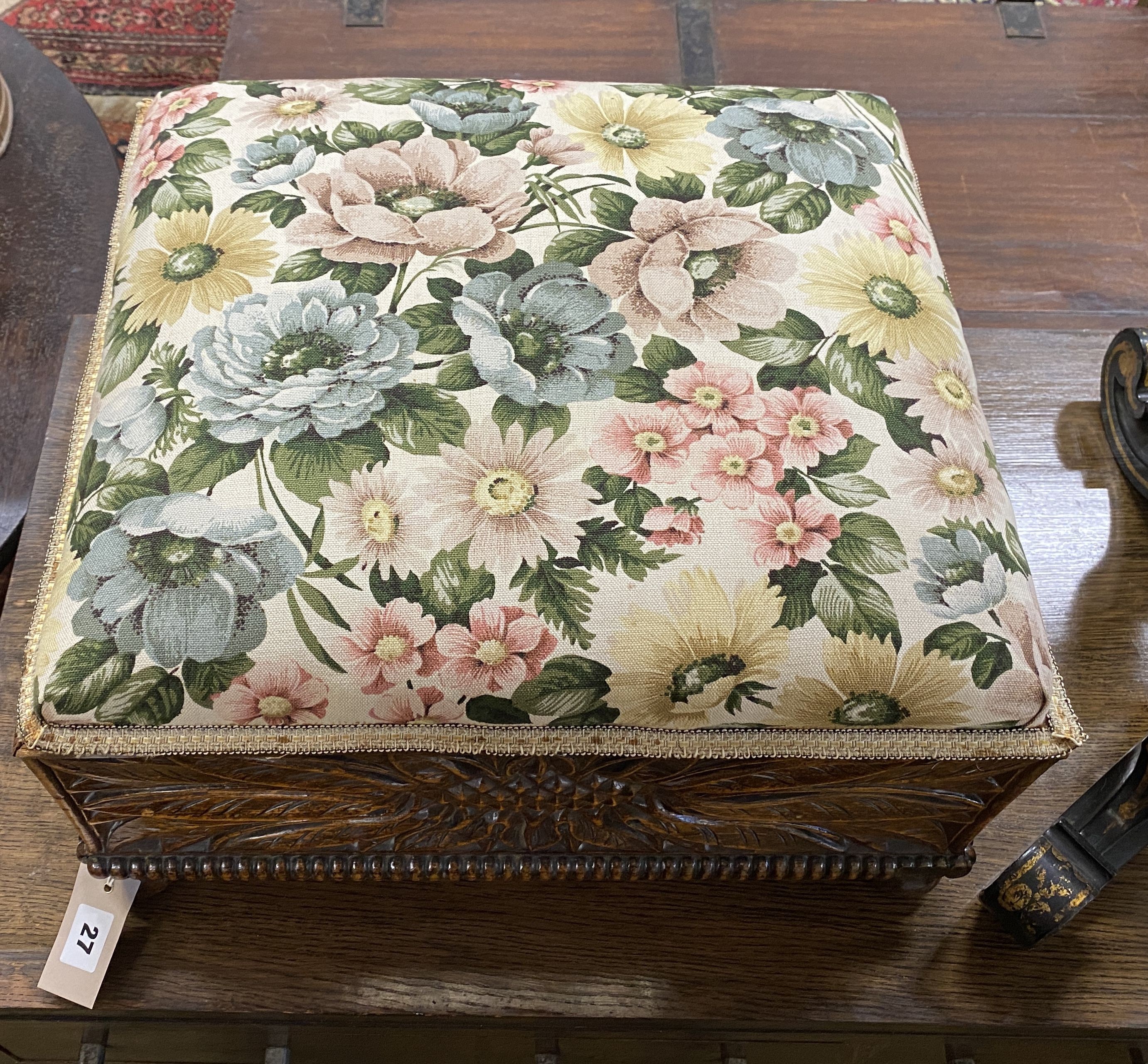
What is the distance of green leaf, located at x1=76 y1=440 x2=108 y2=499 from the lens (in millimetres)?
614

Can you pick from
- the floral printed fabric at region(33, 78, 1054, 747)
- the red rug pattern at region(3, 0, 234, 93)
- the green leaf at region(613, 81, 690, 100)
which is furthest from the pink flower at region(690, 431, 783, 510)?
the red rug pattern at region(3, 0, 234, 93)

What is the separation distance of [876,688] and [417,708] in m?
0.25

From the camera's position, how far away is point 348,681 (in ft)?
1.88

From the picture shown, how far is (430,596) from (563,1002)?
1.14ft

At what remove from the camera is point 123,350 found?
662mm

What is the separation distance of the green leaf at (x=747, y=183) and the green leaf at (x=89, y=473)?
0.42 meters

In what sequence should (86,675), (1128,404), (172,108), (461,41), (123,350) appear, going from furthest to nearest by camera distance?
(461,41) < (1128,404) < (172,108) < (123,350) < (86,675)

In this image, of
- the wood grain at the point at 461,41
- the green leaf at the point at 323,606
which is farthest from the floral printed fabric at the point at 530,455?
the wood grain at the point at 461,41

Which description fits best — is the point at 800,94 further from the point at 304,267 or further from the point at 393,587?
the point at 393,587

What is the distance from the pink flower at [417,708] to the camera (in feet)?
1.89

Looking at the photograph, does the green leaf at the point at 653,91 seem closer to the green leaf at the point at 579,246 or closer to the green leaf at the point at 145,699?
the green leaf at the point at 579,246

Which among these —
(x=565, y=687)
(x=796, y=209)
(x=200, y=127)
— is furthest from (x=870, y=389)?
(x=200, y=127)

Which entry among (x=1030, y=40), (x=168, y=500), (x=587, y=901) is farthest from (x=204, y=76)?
(x=587, y=901)

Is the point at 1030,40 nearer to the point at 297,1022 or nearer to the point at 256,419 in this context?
the point at 256,419
